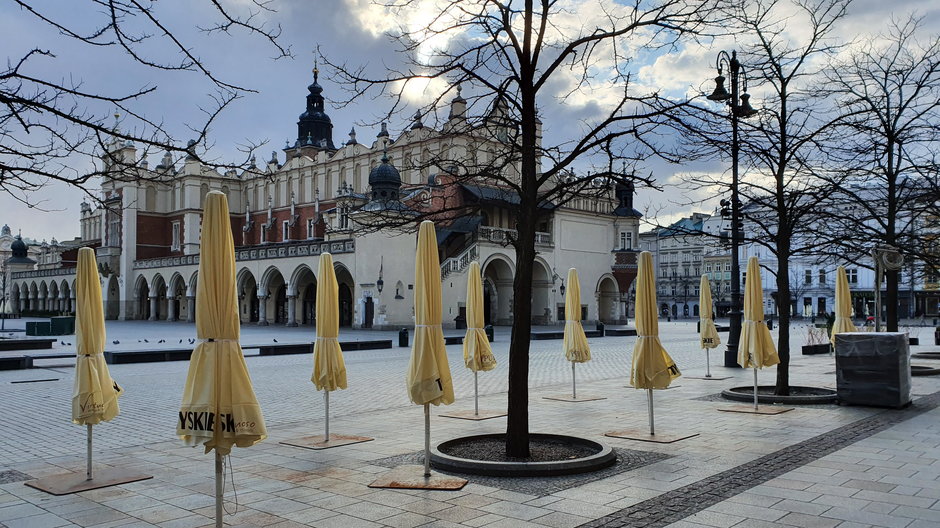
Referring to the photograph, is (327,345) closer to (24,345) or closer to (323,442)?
(323,442)

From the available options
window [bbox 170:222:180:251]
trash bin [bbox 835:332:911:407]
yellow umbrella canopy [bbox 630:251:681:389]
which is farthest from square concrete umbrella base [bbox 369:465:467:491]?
window [bbox 170:222:180:251]

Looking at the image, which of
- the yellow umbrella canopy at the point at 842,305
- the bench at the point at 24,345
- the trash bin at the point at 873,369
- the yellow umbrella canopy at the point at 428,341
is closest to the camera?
the yellow umbrella canopy at the point at 428,341

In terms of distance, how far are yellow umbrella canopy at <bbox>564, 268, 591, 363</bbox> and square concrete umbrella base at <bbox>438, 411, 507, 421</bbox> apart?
2.42 m

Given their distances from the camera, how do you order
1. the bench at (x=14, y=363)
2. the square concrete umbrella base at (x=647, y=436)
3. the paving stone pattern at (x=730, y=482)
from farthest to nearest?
the bench at (x=14, y=363), the square concrete umbrella base at (x=647, y=436), the paving stone pattern at (x=730, y=482)

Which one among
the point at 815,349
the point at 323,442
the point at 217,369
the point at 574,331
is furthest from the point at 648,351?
the point at 815,349

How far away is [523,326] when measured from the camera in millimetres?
8172

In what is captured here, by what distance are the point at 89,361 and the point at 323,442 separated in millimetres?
2978

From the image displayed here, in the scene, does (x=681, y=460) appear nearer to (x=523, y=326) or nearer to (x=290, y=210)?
(x=523, y=326)

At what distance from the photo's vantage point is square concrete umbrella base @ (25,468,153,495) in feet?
22.5

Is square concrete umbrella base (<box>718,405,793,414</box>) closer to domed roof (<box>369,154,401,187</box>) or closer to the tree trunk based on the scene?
the tree trunk

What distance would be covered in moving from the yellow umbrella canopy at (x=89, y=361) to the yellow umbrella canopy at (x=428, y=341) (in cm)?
308

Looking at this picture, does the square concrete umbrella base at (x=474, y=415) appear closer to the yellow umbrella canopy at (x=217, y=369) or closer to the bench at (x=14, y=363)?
the yellow umbrella canopy at (x=217, y=369)

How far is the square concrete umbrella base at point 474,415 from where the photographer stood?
11328 millimetres

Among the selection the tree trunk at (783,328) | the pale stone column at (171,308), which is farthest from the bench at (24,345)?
the pale stone column at (171,308)
